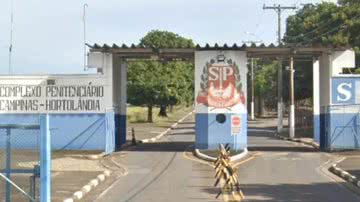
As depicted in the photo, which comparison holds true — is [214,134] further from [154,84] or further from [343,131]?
[154,84]

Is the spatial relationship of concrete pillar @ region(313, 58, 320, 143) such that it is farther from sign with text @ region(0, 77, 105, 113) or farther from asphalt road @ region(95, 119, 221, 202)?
sign with text @ region(0, 77, 105, 113)

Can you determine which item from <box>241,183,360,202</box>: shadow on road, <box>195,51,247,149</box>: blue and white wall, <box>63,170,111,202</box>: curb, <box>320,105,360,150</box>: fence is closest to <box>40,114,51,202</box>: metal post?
<box>63,170,111,202</box>: curb

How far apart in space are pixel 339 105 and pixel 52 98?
1383 cm

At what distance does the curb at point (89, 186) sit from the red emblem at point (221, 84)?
36.5ft

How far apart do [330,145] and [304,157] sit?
4051 mm

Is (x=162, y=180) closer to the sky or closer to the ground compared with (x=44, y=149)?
closer to the ground

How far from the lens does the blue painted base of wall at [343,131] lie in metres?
35.5

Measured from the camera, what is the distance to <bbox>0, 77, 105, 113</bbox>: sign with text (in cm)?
3562

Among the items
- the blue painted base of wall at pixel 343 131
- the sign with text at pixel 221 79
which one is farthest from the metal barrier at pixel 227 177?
the blue painted base of wall at pixel 343 131

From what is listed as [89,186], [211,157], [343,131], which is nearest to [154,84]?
[343,131]

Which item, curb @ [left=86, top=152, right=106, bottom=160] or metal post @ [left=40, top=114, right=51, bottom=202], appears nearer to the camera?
metal post @ [left=40, top=114, right=51, bottom=202]

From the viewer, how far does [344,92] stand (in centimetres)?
3612

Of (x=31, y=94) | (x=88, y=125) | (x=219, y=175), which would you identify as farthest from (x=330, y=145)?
(x=219, y=175)

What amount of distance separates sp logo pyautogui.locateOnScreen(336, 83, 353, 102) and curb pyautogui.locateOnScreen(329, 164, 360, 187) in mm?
9343
